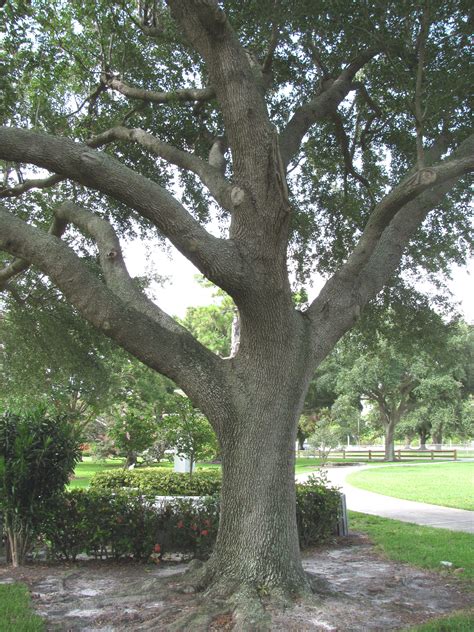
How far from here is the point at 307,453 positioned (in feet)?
166

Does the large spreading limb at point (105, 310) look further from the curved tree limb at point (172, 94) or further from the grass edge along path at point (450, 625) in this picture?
the curved tree limb at point (172, 94)

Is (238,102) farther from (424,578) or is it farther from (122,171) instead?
(424,578)

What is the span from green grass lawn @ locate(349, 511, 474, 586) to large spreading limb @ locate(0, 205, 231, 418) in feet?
13.1

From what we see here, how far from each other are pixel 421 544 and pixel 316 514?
1602 millimetres

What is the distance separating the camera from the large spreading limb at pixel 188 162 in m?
5.80


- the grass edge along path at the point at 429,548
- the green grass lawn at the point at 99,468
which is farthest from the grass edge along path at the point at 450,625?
the green grass lawn at the point at 99,468

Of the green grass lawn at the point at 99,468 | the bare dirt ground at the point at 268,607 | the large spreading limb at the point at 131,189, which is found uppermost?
the large spreading limb at the point at 131,189

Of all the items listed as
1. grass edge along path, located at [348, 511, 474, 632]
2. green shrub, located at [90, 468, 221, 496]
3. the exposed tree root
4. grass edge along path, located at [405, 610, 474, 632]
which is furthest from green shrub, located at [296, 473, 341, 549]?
grass edge along path, located at [405, 610, 474, 632]

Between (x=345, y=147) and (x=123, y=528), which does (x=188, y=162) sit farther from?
(x=123, y=528)

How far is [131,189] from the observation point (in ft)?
15.7

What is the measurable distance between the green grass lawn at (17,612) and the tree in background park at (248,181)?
1.48 m

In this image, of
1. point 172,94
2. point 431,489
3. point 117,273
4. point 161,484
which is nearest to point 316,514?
point 161,484

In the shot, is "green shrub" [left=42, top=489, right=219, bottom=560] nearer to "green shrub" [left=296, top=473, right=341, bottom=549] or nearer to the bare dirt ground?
the bare dirt ground

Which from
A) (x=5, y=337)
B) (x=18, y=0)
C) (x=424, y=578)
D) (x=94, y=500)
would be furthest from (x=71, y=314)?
(x=424, y=578)
